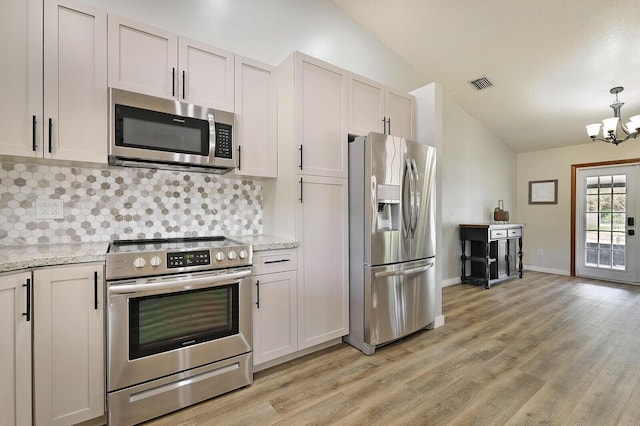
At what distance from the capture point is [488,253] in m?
4.61

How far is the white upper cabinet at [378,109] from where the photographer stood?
2672mm

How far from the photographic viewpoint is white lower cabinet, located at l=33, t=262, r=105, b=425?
144 centimetres

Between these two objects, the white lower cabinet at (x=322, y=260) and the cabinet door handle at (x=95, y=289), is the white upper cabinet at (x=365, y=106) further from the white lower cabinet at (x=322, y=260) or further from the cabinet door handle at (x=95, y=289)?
the cabinet door handle at (x=95, y=289)

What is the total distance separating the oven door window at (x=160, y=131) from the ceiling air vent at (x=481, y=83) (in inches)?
153

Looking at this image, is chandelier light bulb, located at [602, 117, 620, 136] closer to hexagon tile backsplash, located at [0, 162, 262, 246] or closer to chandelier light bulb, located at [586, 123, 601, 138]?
chandelier light bulb, located at [586, 123, 601, 138]

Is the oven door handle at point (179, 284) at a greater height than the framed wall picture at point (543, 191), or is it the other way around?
the framed wall picture at point (543, 191)

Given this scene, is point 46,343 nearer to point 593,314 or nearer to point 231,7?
point 231,7

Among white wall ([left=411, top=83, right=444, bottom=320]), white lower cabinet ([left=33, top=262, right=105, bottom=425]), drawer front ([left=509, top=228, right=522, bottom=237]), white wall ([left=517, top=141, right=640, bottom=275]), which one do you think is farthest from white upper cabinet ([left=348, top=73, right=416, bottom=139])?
white wall ([left=517, top=141, right=640, bottom=275])

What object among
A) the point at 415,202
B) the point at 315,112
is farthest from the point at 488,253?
the point at 315,112

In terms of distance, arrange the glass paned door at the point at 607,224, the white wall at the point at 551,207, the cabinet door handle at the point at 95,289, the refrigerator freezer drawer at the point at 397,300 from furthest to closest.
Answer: the white wall at the point at 551,207 → the glass paned door at the point at 607,224 → the refrigerator freezer drawer at the point at 397,300 → the cabinet door handle at the point at 95,289

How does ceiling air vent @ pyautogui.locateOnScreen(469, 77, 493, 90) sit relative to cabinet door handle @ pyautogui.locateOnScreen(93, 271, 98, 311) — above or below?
above

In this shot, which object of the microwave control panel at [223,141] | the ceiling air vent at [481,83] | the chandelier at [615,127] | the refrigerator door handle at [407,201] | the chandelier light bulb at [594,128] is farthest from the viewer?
the ceiling air vent at [481,83]

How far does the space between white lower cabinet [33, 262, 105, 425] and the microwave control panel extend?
1065mm

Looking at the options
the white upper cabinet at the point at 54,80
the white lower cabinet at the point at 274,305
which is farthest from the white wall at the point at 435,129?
the white upper cabinet at the point at 54,80
